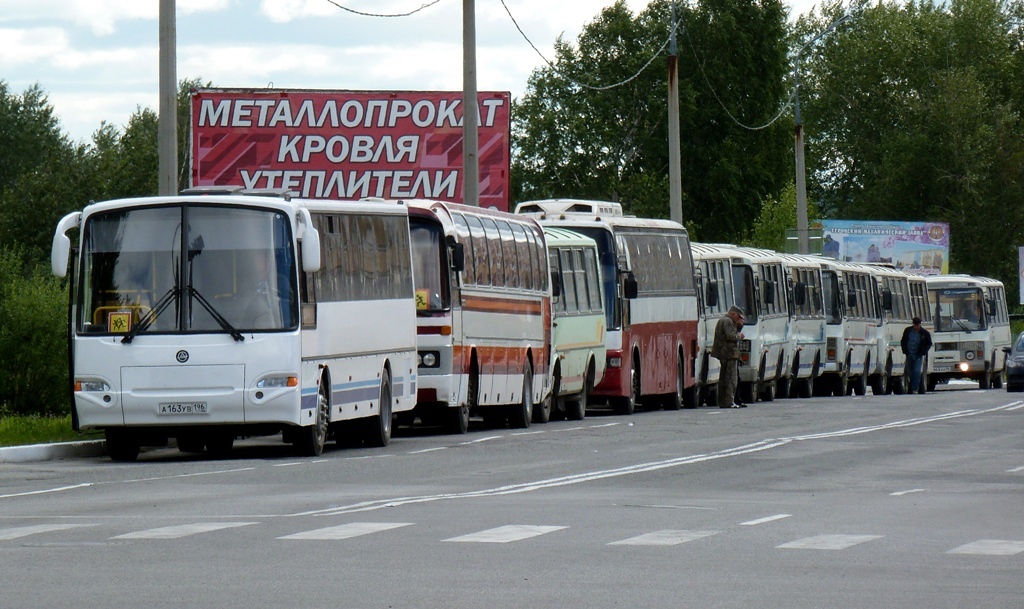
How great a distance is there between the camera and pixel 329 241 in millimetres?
23047

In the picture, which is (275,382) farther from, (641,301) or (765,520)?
(641,301)

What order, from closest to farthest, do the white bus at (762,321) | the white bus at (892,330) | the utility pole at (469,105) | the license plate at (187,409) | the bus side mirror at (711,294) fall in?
the license plate at (187,409) < the utility pole at (469,105) < the bus side mirror at (711,294) < the white bus at (762,321) < the white bus at (892,330)

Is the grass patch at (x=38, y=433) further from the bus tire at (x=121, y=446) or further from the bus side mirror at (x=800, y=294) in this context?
the bus side mirror at (x=800, y=294)

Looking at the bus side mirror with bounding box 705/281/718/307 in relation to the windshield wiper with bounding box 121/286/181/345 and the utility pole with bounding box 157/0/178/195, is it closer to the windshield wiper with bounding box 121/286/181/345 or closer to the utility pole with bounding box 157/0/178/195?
the utility pole with bounding box 157/0/178/195

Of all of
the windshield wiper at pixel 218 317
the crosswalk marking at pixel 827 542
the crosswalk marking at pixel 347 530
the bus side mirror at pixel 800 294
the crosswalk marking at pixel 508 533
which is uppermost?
the bus side mirror at pixel 800 294

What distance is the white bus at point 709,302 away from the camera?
138 ft

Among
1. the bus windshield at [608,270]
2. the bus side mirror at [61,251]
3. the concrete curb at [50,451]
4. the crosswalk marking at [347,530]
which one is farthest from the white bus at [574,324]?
the crosswalk marking at [347,530]

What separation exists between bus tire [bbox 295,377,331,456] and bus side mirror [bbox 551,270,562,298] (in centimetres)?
1085

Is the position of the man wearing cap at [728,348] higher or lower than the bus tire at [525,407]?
higher

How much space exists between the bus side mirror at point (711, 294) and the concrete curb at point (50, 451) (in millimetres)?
20960

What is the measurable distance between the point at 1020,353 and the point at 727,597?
141 ft

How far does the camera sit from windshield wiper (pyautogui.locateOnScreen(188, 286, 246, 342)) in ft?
69.6

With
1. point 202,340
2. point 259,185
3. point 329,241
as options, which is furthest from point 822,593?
point 259,185

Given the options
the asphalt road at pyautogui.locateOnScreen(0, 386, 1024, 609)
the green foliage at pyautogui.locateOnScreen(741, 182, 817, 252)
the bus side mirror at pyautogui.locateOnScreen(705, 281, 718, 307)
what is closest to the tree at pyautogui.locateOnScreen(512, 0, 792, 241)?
the green foliage at pyautogui.locateOnScreen(741, 182, 817, 252)
